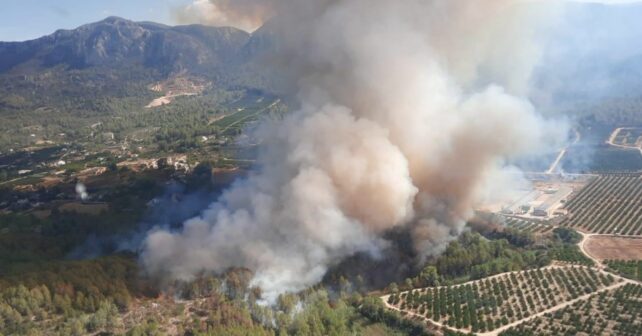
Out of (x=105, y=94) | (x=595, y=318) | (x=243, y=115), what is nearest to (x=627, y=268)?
(x=595, y=318)

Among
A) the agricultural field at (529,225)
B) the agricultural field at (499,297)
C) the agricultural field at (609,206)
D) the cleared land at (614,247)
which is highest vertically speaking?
the agricultural field at (609,206)

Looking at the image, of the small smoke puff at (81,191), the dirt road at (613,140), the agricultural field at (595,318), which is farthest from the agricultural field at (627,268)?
the small smoke puff at (81,191)

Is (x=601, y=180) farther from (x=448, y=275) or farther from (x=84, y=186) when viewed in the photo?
(x=84, y=186)

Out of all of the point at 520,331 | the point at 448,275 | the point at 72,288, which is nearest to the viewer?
the point at 520,331

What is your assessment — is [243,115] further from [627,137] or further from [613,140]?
[627,137]

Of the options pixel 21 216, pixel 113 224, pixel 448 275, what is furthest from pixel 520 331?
pixel 21 216

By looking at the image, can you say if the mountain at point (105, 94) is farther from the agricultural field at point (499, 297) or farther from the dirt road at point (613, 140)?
the agricultural field at point (499, 297)
